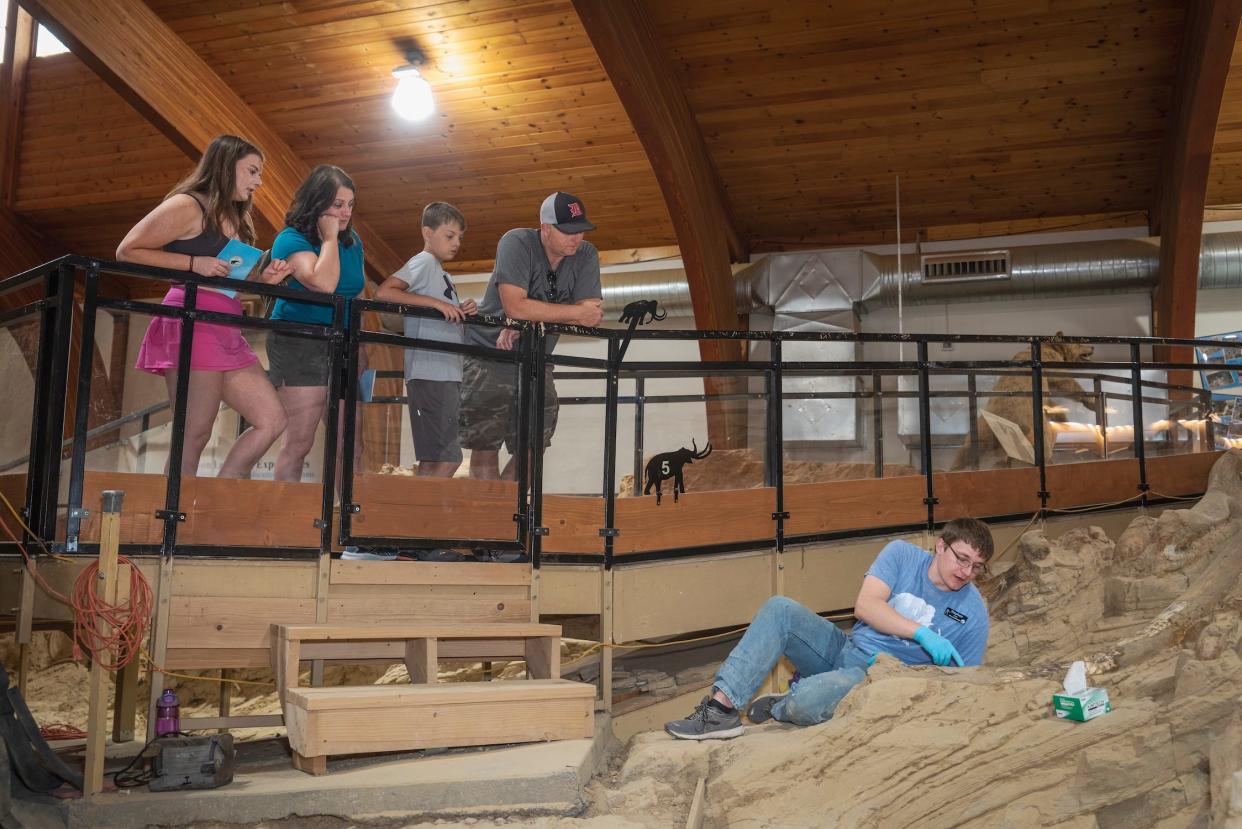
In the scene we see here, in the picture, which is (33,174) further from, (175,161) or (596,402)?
(596,402)

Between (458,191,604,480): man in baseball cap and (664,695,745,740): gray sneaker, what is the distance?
4.52ft

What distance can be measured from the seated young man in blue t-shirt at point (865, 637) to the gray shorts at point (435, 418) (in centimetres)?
149

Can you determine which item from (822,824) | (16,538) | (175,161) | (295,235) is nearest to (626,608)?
(822,824)

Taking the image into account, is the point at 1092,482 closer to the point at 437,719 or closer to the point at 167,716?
the point at 437,719

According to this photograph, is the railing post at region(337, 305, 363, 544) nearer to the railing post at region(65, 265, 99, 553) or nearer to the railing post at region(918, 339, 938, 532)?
the railing post at region(65, 265, 99, 553)

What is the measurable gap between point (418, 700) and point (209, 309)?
171 cm

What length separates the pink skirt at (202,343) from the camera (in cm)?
411

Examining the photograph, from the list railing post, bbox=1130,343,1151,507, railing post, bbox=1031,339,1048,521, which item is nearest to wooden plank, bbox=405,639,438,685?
railing post, bbox=1031,339,1048,521

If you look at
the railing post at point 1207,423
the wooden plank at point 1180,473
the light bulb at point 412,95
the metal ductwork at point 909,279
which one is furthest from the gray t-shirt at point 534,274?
the metal ductwork at point 909,279

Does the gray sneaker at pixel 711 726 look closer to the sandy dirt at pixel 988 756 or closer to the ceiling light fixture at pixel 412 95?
the sandy dirt at pixel 988 756

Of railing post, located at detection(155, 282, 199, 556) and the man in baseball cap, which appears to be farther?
the man in baseball cap

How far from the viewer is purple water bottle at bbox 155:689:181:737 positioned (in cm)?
376

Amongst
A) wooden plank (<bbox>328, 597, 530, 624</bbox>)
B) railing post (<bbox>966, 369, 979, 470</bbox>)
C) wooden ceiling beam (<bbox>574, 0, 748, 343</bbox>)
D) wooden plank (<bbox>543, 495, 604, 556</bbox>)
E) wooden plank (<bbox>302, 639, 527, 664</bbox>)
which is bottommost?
wooden plank (<bbox>302, 639, 527, 664</bbox>)

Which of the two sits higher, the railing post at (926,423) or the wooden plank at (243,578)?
the railing post at (926,423)
